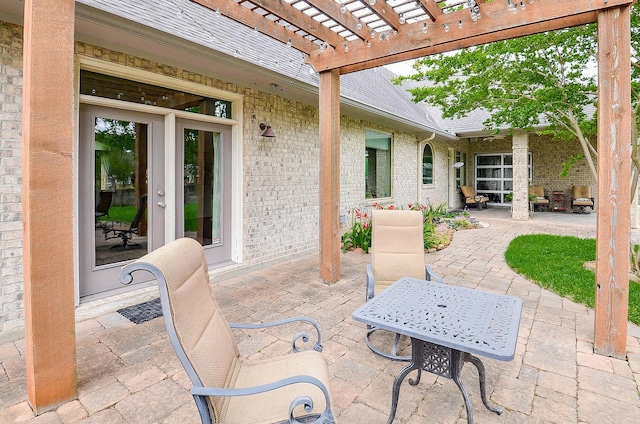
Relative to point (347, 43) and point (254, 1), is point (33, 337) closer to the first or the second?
point (254, 1)

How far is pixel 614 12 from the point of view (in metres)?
2.77

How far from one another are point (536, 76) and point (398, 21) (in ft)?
12.5

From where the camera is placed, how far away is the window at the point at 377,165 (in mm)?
8922

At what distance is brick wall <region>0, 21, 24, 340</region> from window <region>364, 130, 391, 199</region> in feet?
22.3

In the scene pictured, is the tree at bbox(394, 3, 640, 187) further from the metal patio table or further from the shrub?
the metal patio table

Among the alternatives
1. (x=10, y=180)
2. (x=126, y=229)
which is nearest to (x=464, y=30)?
(x=126, y=229)

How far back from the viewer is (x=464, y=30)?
11.4ft

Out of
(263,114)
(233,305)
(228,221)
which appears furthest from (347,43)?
(233,305)

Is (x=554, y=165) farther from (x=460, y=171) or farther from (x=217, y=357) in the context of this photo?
(x=217, y=357)

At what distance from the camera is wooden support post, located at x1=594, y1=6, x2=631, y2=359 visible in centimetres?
275

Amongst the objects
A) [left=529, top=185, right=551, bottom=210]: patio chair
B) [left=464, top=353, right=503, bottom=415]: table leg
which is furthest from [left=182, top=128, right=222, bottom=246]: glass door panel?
[left=529, top=185, right=551, bottom=210]: patio chair

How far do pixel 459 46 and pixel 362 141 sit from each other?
481 centimetres

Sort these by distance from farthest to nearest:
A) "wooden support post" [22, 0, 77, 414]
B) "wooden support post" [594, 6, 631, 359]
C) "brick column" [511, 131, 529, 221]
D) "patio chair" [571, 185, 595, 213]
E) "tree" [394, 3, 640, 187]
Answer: "patio chair" [571, 185, 595, 213]
"brick column" [511, 131, 529, 221]
"tree" [394, 3, 640, 187]
"wooden support post" [594, 6, 631, 359]
"wooden support post" [22, 0, 77, 414]

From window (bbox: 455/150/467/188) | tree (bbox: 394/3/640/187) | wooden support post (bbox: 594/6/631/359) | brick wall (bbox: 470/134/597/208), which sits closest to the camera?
wooden support post (bbox: 594/6/631/359)
